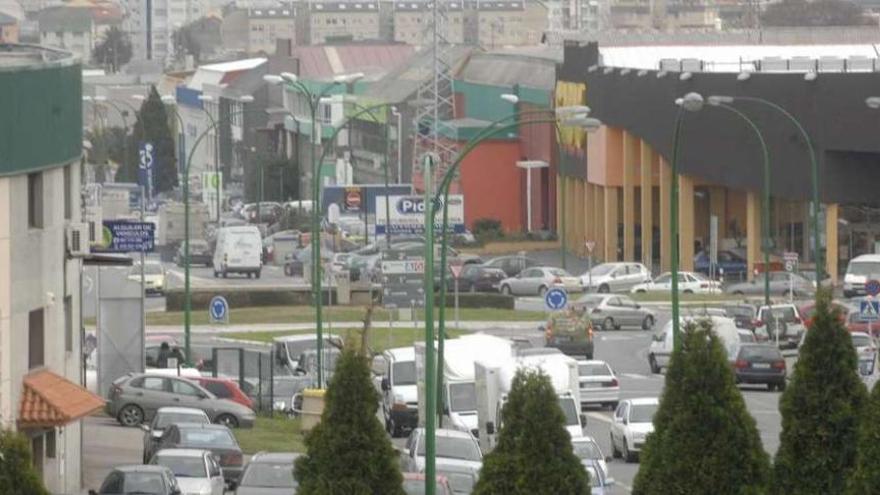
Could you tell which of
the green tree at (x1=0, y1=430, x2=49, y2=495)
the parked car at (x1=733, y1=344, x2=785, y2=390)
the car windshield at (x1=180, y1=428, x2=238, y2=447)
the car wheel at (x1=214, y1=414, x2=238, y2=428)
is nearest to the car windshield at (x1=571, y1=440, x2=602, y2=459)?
the car windshield at (x1=180, y1=428, x2=238, y2=447)

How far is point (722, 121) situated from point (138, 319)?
1573 inches

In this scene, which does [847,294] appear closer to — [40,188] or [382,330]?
[382,330]

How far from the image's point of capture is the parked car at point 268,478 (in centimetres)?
3209

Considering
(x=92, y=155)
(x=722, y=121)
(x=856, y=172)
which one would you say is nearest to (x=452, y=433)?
(x=856, y=172)

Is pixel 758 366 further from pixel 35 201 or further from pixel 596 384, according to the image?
pixel 35 201

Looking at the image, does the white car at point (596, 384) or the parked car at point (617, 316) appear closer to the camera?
the white car at point (596, 384)

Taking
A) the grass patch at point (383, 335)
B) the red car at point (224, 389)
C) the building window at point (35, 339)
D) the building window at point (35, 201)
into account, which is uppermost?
the building window at point (35, 201)

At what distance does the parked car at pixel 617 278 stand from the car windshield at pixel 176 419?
42.4 metres

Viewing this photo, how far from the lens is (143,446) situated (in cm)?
4184

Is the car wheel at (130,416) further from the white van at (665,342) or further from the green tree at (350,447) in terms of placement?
the green tree at (350,447)

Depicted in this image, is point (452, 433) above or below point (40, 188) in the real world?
below

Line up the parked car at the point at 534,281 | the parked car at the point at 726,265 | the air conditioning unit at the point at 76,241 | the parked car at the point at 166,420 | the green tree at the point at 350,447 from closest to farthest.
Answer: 1. the green tree at the point at 350,447
2. the air conditioning unit at the point at 76,241
3. the parked car at the point at 166,420
4. the parked car at the point at 534,281
5. the parked car at the point at 726,265

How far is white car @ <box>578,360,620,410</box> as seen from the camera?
162 feet

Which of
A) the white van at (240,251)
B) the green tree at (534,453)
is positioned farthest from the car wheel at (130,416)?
the white van at (240,251)
